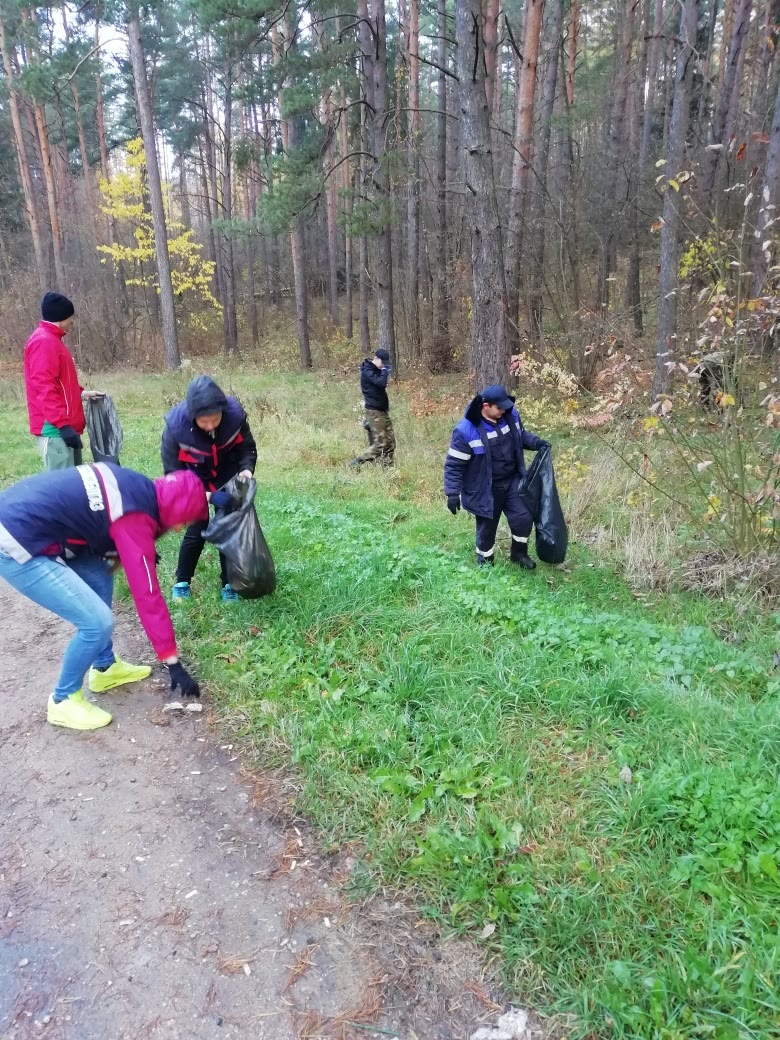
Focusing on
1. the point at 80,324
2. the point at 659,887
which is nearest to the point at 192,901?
the point at 659,887

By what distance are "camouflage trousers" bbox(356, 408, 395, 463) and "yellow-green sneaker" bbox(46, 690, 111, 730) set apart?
564cm

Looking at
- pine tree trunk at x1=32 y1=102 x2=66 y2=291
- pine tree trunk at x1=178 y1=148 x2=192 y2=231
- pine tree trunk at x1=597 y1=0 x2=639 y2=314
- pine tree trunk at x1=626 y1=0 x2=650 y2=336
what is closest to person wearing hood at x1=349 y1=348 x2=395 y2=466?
pine tree trunk at x1=626 y1=0 x2=650 y2=336

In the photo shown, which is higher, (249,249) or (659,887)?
(249,249)

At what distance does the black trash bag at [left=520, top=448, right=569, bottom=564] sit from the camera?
5.09 m

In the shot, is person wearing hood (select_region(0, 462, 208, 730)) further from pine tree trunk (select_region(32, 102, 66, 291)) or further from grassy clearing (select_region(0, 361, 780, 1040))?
pine tree trunk (select_region(32, 102, 66, 291))

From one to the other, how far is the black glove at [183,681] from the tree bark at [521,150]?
817cm

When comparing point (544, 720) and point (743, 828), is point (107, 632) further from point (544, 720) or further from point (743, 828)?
point (743, 828)

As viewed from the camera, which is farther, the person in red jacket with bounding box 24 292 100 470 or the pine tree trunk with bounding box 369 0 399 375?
the pine tree trunk with bounding box 369 0 399 375

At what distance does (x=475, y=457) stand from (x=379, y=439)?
384 cm

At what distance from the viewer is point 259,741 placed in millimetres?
3283

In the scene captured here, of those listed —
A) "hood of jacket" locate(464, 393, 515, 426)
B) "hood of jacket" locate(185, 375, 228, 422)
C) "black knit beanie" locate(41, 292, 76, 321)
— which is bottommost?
"hood of jacket" locate(464, 393, 515, 426)

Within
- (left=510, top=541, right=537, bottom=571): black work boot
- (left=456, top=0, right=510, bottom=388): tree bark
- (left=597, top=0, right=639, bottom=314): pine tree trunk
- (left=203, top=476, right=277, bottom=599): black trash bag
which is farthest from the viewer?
(left=597, top=0, right=639, bottom=314): pine tree trunk

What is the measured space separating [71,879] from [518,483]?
3.85 meters

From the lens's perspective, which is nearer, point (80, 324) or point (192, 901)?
point (192, 901)
